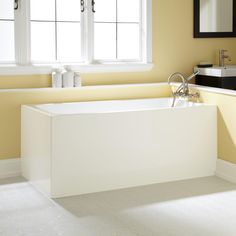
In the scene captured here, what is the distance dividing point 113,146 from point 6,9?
1.65 metres

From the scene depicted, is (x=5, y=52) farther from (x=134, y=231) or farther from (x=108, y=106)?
(x=134, y=231)

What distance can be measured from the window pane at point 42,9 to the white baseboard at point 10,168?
53.2 inches

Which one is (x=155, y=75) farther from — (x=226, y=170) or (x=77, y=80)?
(x=226, y=170)

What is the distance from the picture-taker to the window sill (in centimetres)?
518

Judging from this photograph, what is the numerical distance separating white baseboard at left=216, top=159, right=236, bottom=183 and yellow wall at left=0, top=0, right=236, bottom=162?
0.24 feet

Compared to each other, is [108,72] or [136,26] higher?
[136,26]

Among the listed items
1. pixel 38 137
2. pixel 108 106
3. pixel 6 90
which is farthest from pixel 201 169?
pixel 6 90

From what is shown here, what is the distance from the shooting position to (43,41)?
17.9 feet

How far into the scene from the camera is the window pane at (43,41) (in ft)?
17.7

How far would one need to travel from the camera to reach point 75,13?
5.56 metres

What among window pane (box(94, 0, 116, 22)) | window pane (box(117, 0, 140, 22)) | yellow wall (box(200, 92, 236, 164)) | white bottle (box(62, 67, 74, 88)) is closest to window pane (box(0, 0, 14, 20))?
→ white bottle (box(62, 67, 74, 88))

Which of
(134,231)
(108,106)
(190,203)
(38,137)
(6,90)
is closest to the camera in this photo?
(134,231)

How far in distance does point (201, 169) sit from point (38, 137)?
58.8 inches

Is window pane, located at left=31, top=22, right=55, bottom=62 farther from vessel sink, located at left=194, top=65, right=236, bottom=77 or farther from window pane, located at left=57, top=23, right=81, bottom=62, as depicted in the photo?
vessel sink, located at left=194, top=65, right=236, bottom=77
